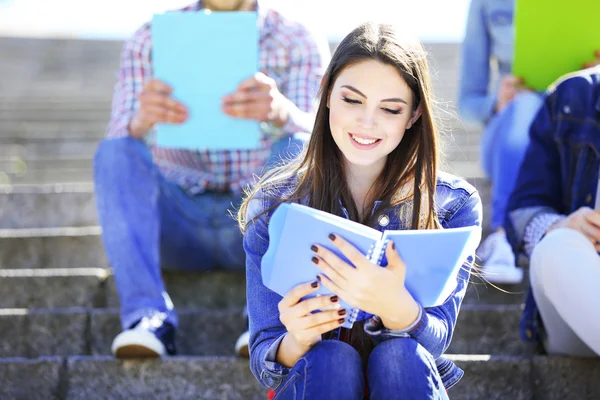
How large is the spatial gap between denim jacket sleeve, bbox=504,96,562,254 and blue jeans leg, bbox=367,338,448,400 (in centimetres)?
90

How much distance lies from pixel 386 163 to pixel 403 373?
552 millimetres

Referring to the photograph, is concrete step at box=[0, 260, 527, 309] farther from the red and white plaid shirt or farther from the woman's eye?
the woman's eye

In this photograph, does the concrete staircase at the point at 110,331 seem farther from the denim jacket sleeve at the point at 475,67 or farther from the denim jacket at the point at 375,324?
the denim jacket sleeve at the point at 475,67

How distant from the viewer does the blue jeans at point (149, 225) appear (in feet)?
9.64

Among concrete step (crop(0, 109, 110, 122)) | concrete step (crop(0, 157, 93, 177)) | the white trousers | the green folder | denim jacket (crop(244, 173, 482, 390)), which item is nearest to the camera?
denim jacket (crop(244, 173, 482, 390))

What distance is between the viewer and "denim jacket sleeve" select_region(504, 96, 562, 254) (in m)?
2.83

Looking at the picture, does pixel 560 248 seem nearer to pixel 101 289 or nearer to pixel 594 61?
pixel 594 61

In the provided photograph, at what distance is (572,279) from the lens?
98.9 inches

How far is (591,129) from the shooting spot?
278 cm

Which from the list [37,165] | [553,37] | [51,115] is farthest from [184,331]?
[51,115]

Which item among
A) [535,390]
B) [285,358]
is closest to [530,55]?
[535,390]

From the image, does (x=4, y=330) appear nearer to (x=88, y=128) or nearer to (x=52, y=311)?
(x=52, y=311)

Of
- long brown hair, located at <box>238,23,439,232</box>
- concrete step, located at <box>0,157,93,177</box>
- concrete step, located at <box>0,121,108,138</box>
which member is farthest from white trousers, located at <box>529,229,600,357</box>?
concrete step, located at <box>0,121,108,138</box>

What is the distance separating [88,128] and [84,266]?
3873mm
